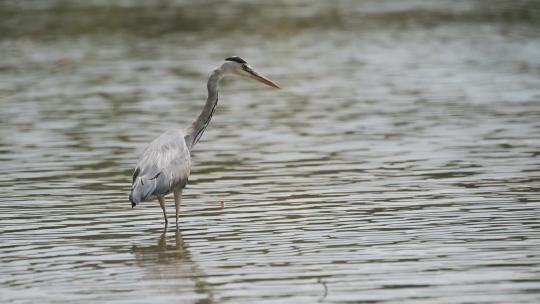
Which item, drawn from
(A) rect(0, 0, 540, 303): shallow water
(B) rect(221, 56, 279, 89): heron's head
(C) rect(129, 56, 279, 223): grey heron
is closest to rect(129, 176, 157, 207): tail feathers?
(C) rect(129, 56, 279, 223): grey heron

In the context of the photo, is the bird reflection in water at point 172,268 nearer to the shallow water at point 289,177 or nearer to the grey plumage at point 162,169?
the shallow water at point 289,177

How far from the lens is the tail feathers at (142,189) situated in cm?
1088

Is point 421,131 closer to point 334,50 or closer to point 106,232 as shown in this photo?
point 106,232

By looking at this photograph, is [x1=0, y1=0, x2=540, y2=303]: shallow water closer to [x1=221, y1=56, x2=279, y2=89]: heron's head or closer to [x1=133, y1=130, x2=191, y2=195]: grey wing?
[x1=133, y1=130, x2=191, y2=195]: grey wing

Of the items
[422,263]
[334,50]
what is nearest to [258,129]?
[422,263]

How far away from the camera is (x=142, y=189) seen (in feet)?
36.2

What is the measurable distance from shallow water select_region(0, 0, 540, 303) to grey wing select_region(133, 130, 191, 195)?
43cm

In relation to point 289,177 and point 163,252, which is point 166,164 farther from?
point 289,177

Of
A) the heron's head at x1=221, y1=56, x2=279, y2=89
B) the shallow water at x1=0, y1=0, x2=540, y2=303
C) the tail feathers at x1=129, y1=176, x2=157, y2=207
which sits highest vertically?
the heron's head at x1=221, y1=56, x2=279, y2=89

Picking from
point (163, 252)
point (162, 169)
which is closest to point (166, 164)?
point (162, 169)

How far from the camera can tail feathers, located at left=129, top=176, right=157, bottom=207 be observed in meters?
10.9

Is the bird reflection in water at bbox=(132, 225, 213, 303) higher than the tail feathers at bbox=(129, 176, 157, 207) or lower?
lower

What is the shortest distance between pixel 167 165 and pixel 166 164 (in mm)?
13

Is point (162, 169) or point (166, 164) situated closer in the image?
point (162, 169)
